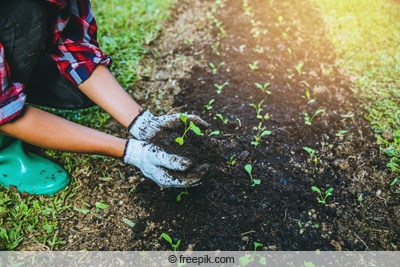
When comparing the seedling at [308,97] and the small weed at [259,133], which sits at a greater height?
the seedling at [308,97]

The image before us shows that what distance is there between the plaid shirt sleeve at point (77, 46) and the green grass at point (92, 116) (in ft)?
1.76

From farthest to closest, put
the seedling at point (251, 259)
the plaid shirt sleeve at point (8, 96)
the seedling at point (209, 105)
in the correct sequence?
1. the seedling at point (209, 105)
2. the seedling at point (251, 259)
3. the plaid shirt sleeve at point (8, 96)

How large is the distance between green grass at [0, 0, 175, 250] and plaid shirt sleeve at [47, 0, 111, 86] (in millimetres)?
535

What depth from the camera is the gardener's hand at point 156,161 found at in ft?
5.59

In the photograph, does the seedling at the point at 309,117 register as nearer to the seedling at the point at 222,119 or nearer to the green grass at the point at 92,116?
the seedling at the point at 222,119

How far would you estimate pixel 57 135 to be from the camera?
1.64m

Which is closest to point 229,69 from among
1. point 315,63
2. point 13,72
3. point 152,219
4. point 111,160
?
point 315,63

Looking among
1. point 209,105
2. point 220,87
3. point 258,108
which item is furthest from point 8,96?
point 258,108

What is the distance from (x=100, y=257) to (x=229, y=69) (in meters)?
1.65

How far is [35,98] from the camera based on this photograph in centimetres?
208

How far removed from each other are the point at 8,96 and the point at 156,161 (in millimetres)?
748

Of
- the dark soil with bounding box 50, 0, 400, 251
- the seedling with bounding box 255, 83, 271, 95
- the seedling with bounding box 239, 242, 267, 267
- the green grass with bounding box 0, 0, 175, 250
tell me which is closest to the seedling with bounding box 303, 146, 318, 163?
the dark soil with bounding box 50, 0, 400, 251
